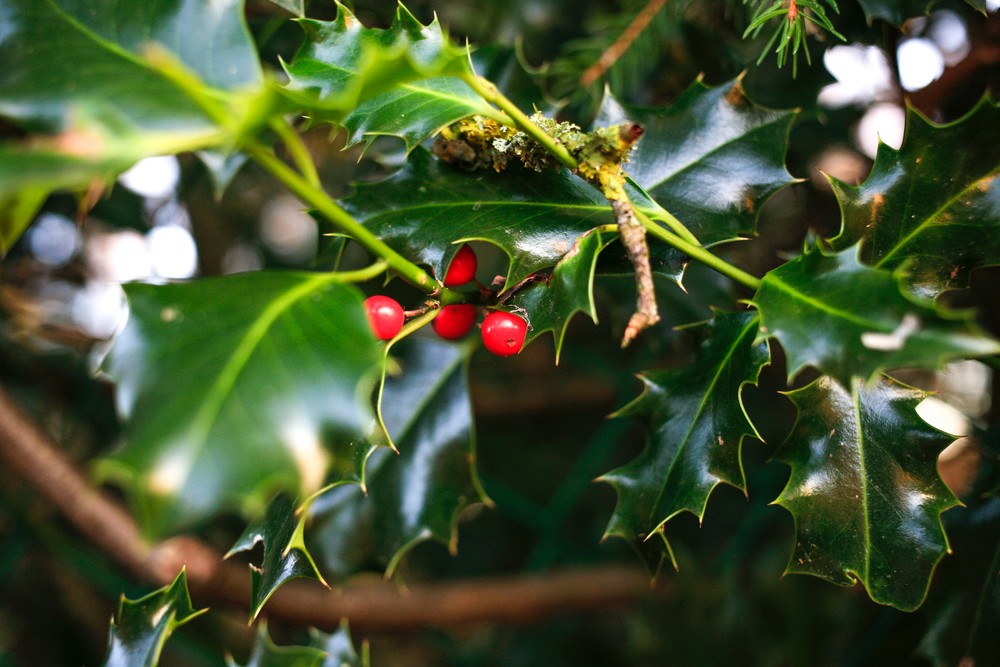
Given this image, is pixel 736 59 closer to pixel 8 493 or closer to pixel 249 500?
pixel 249 500

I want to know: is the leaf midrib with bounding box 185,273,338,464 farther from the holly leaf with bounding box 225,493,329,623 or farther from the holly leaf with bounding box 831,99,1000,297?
the holly leaf with bounding box 831,99,1000,297

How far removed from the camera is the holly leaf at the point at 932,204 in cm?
64

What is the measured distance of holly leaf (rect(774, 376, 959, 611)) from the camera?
0.64 meters

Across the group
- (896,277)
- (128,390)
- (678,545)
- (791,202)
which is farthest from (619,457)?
(128,390)

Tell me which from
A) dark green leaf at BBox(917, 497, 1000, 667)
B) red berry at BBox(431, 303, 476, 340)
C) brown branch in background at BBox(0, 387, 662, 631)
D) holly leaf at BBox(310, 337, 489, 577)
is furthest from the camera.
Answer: brown branch in background at BBox(0, 387, 662, 631)

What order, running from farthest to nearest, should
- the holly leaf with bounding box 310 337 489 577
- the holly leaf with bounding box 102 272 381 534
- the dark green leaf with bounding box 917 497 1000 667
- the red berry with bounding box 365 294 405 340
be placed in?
the holly leaf with bounding box 310 337 489 577
the dark green leaf with bounding box 917 497 1000 667
the red berry with bounding box 365 294 405 340
the holly leaf with bounding box 102 272 381 534

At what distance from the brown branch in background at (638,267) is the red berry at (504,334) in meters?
0.09

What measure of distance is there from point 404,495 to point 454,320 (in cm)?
33

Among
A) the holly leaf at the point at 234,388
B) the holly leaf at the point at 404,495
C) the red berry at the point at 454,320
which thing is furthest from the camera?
the holly leaf at the point at 404,495

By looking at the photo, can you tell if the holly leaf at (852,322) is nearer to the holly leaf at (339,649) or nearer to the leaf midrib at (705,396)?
the leaf midrib at (705,396)

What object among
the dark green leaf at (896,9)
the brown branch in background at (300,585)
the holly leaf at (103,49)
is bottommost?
the brown branch in background at (300,585)

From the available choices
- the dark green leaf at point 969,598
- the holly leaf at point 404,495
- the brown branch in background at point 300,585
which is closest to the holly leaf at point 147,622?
the holly leaf at point 404,495

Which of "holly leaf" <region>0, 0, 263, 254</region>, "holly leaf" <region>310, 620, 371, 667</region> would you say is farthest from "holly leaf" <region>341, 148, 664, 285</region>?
"holly leaf" <region>310, 620, 371, 667</region>

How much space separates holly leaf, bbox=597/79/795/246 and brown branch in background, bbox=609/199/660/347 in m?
0.17
